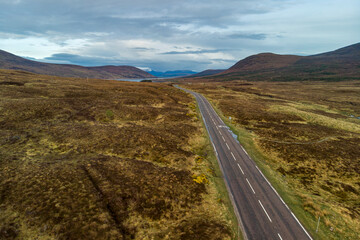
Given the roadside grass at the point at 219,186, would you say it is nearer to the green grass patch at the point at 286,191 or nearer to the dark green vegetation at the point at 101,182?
the dark green vegetation at the point at 101,182

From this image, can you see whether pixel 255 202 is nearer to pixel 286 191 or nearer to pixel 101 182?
pixel 286 191

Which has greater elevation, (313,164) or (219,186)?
(313,164)

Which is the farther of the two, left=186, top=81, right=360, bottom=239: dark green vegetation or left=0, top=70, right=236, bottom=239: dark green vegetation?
left=186, top=81, right=360, bottom=239: dark green vegetation

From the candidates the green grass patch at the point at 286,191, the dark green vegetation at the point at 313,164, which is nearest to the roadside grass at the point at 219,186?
the green grass patch at the point at 286,191

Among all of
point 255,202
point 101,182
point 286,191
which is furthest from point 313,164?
point 101,182

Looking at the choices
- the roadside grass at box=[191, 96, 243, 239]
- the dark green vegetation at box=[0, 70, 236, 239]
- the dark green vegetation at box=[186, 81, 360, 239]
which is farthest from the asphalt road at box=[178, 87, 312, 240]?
the dark green vegetation at box=[0, 70, 236, 239]

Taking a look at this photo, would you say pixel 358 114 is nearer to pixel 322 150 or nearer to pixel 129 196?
pixel 322 150

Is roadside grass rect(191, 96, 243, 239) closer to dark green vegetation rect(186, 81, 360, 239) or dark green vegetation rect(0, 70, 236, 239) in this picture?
dark green vegetation rect(0, 70, 236, 239)

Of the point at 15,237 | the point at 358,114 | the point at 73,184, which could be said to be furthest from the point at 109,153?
the point at 358,114
